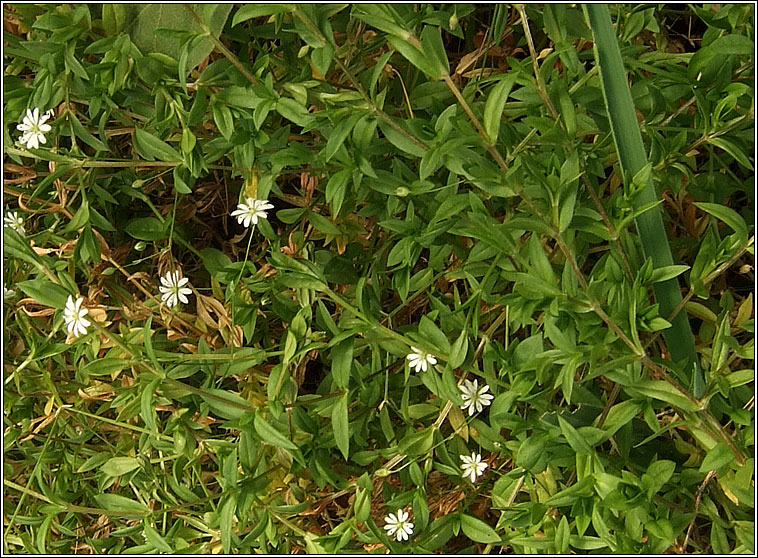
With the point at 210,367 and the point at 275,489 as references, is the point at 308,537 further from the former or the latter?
the point at 210,367

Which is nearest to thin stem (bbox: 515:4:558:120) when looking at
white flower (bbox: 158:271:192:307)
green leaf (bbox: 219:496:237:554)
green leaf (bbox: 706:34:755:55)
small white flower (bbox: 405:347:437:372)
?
green leaf (bbox: 706:34:755:55)

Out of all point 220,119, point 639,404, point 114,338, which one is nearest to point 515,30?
point 220,119

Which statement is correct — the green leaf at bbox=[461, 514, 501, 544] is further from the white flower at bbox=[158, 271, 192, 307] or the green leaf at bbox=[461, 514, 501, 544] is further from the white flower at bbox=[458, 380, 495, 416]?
the white flower at bbox=[158, 271, 192, 307]

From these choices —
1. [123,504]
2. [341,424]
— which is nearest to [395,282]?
[341,424]

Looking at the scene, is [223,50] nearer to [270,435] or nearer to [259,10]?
[259,10]

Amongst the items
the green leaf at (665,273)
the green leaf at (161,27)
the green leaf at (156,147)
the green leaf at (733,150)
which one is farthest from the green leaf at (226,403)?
the green leaf at (733,150)

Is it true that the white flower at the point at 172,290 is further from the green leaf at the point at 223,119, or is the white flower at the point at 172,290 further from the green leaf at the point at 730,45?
the green leaf at the point at 730,45
